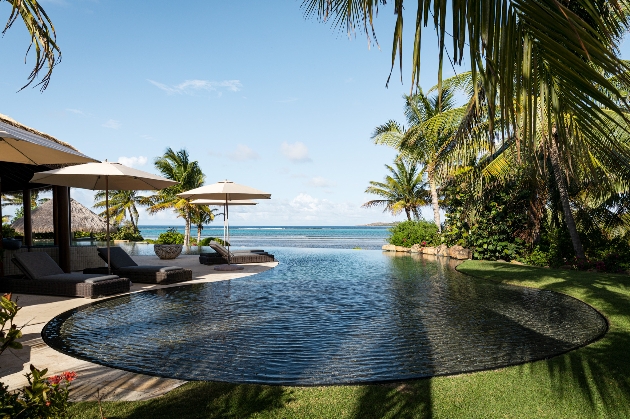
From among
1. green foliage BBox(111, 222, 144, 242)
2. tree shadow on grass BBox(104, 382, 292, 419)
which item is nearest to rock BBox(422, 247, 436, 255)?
tree shadow on grass BBox(104, 382, 292, 419)

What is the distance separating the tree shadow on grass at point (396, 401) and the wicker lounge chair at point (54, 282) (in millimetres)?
6597

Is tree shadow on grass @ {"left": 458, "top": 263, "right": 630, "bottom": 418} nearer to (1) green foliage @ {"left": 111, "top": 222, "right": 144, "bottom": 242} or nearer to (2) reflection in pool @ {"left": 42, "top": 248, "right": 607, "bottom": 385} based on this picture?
(2) reflection in pool @ {"left": 42, "top": 248, "right": 607, "bottom": 385}

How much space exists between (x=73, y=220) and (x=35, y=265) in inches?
649

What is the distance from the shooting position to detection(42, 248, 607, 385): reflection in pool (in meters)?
4.43

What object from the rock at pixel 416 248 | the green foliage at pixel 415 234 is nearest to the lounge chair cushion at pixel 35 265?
the rock at pixel 416 248

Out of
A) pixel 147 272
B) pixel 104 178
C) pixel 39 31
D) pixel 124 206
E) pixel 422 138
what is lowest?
pixel 147 272

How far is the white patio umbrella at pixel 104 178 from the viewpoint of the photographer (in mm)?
9172

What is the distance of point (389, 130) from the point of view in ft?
87.8

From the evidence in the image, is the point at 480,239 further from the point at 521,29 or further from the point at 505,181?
the point at 521,29

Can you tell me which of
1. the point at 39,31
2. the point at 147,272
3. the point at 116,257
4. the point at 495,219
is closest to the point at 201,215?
the point at 116,257

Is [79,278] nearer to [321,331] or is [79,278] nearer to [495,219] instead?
[321,331]

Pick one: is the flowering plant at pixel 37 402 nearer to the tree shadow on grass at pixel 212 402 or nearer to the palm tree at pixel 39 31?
the tree shadow on grass at pixel 212 402

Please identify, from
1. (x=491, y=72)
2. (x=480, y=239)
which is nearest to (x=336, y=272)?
(x=480, y=239)

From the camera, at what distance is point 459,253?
1744 centimetres
